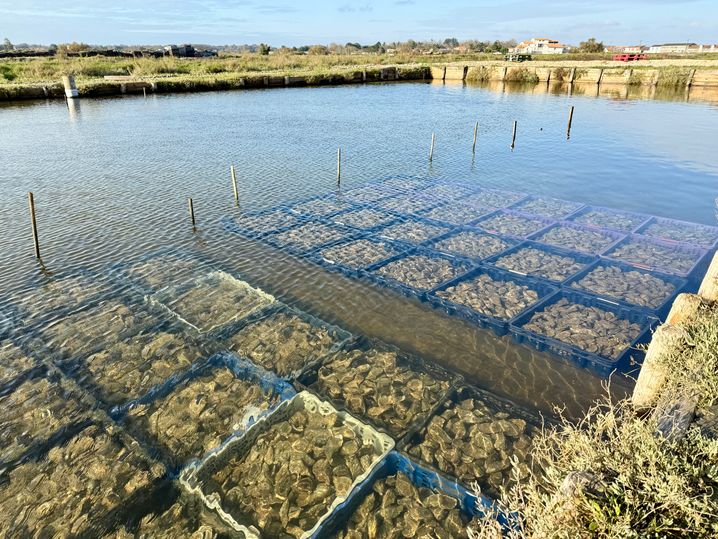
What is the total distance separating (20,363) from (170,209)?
10687 millimetres

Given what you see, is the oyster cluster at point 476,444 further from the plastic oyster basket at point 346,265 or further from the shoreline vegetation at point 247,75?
the shoreline vegetation at point 247,75

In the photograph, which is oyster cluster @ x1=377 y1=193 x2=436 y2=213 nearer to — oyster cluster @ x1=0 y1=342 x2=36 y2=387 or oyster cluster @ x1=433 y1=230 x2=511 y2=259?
oyster cluster @ x1=433 y1=230 x2=511 y2=259

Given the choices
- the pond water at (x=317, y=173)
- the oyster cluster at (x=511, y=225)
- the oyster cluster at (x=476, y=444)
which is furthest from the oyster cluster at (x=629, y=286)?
the oyster cluster at (x=476, y=444)

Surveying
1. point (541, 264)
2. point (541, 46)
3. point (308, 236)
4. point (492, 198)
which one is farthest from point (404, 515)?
point (541, 46)

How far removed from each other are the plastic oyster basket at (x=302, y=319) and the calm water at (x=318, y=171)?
49 cm

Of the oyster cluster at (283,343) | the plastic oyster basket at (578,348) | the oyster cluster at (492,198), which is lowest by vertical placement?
the oyster cluster at (283,343)

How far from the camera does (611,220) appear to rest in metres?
19.0

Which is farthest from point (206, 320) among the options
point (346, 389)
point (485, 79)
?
point (485, 79)

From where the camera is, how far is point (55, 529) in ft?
22.9

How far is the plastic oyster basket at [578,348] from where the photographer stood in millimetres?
10488

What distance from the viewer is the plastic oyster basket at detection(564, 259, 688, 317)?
12461 mm

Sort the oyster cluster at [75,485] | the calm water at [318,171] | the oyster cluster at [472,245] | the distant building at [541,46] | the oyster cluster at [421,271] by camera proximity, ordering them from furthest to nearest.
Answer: the distant building at [541,46] → the oyster cluster at [472,245] → the oyster cluster at [421,271] → the calm water at [318,171] → the oyster cluster at [75,485]

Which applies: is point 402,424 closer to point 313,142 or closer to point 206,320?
point 206,320

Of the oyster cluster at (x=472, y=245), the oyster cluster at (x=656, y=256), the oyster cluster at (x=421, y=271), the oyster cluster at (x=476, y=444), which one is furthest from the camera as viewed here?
the oyster cluster at (x=472, y=245)
